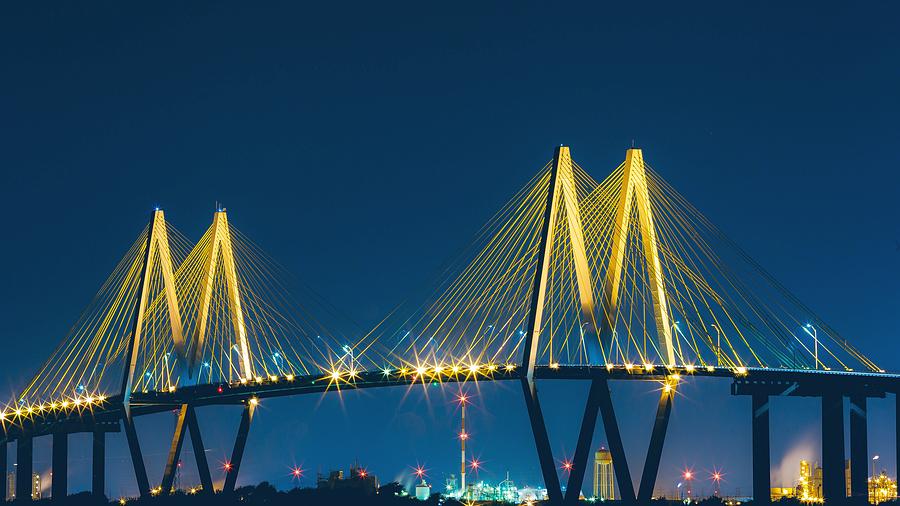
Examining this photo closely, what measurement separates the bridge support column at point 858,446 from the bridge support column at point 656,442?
35.0 ft

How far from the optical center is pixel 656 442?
7600 cm

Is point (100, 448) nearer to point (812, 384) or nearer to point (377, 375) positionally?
point (377, 375)

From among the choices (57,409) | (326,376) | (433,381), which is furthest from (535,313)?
(57,409)

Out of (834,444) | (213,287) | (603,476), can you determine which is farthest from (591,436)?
(603,476)

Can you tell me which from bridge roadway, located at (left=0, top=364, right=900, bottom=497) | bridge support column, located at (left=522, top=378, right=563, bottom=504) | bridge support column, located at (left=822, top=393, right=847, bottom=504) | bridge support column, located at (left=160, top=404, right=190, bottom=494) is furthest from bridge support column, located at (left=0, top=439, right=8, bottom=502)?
bridge support column, located at (left=822, top=393, right=847, bottom=504)

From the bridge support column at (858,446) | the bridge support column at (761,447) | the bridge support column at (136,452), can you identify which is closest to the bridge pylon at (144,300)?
the bridge support column at (136,452)

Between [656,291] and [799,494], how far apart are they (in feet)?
150

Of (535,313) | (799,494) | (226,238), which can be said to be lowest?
(799,494)

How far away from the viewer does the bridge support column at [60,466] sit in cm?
11519

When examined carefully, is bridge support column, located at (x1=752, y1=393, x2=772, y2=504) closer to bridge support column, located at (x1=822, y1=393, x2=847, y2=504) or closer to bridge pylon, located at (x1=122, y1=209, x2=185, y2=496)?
bridge support column, located at (x1=822, y1=393, x2=847, y2=504)

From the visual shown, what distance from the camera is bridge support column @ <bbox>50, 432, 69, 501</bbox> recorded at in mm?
115188

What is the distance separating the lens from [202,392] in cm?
9288

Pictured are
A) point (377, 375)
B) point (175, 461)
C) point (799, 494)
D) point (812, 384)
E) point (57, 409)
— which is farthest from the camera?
point (799, 494)

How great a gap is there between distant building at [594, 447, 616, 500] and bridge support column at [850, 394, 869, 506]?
56.0 meters
